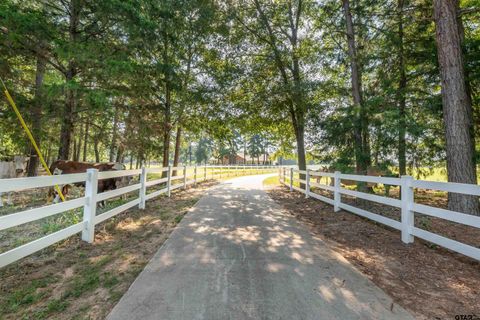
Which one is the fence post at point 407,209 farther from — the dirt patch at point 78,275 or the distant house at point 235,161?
the distant house at point 235,161

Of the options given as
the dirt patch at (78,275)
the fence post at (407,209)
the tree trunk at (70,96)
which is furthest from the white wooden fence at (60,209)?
the fence post at (407,209)

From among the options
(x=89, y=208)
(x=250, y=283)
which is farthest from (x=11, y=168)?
(x=250, y=283)

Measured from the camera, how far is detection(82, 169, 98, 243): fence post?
4.43 meters

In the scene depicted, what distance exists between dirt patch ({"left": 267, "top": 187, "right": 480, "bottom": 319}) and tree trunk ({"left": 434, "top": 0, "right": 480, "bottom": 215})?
2.21ft

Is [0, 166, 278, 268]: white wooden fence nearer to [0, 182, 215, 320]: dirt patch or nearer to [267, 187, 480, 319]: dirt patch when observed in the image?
[0, 182, 215, 320]: dirt patch

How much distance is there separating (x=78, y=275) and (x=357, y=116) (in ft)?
24.5

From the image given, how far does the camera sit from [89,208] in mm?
4449

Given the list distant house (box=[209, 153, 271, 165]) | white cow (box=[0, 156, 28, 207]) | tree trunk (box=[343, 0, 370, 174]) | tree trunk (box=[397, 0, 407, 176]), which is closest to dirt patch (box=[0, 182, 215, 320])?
tree trunk (box=[343, 0, 370, 174])

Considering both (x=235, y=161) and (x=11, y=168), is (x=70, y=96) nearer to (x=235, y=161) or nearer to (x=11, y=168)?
(x=11, y=168)

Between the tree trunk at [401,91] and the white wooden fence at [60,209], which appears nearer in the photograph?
the white wooden fence at [60,209]

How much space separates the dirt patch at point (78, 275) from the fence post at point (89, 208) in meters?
0.14

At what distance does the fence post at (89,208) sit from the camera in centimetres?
443

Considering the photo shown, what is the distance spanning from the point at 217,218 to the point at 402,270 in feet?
12.8

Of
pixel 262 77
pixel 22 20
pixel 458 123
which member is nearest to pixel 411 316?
pixel 458 123
